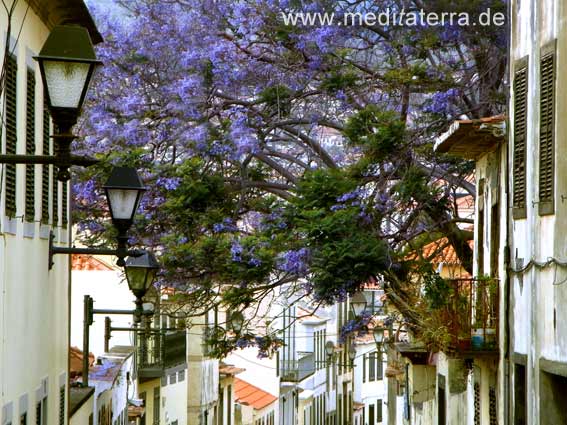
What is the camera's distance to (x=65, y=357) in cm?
1964

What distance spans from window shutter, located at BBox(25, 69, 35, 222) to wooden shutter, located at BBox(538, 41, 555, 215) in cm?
544

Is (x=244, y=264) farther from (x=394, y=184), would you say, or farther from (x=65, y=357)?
(x=65, y=357)

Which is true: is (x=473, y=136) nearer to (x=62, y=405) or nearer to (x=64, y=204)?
(x=64, y=204)

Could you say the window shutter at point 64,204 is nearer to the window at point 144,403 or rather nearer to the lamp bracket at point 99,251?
the lamp bracket at point 99,251

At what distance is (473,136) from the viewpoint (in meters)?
20.2

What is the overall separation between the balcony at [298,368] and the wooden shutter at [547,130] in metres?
47.7

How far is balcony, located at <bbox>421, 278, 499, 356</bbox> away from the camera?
2008cm

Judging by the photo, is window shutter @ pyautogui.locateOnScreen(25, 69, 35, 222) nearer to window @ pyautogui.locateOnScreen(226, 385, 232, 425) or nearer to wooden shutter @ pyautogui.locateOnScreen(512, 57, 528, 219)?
wooden shutter @ pyautogui.locateOnScreen(512, 57, 528, 219)

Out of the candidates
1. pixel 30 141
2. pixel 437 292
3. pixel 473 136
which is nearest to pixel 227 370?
pixel 437 292

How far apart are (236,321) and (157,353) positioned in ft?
42.4

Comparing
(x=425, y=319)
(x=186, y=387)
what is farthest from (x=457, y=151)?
(x=186, y=387)

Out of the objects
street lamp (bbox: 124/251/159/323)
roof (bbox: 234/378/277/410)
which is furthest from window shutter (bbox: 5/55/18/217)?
roof (bbox: 234/378/277/410)

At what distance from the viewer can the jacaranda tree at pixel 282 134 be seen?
25.8m

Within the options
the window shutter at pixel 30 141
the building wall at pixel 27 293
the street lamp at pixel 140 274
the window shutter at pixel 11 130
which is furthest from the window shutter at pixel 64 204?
the window shutter at pixel 11 130
